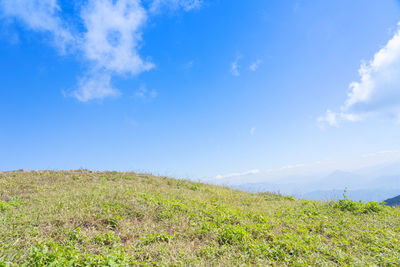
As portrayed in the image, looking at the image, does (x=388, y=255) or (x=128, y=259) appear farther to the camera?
(x=388, y=255)

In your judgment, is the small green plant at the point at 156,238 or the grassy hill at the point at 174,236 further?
the small green plant at the point at 156,238

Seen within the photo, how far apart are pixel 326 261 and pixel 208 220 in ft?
13.1

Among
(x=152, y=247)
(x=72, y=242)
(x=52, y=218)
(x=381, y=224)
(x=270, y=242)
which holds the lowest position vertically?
(x=381, y=224)

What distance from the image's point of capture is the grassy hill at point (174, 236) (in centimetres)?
491

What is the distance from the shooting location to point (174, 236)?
6.36 metres

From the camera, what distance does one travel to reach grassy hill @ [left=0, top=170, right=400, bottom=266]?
4914 millimetres

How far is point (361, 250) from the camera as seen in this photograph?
621 cm

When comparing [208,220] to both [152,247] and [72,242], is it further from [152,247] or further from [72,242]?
[72,242]

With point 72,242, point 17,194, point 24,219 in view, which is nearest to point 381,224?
point 72,242

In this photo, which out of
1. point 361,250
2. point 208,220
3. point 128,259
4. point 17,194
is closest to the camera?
point 128,259

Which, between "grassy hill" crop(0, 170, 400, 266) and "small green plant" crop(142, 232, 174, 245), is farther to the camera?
"small green plant" crop(142, 232, 174, 245)

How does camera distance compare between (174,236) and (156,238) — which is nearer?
(156,238)

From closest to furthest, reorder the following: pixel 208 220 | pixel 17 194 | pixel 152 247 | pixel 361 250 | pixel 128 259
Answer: pixel 128 259
pixel 152 247
pixel 361 250
pixel 208 220
pixel 17 194

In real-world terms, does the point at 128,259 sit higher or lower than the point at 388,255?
higher
